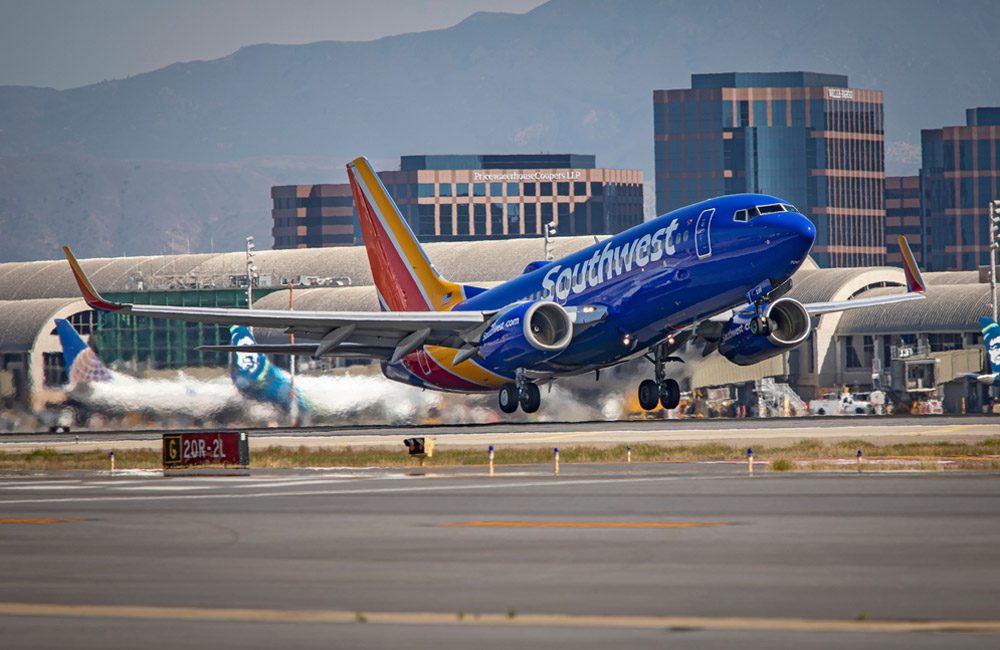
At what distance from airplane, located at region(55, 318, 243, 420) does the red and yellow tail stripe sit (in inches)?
524

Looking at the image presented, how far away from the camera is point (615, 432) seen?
70.5 m

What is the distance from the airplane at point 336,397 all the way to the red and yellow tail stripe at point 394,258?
11.0 meters

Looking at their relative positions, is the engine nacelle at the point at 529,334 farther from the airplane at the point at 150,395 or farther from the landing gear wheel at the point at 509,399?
the airplane at the point at 150,395

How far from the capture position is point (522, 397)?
57062 mm

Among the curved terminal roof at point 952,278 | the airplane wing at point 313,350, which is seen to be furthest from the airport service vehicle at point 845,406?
the airplane wing at point 313,350

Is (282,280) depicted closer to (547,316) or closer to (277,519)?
(547,316)

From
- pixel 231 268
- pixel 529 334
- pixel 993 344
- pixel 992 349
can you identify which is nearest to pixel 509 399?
pixel 529 334

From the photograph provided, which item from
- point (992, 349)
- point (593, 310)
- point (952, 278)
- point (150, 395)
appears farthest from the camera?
point (952, 278)

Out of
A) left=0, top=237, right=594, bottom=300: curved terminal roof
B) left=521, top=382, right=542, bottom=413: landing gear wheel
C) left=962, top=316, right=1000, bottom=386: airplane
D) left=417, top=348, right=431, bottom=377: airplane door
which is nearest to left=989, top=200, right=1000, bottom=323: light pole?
left=962, top=316, right=1000, bottom=386: airplane

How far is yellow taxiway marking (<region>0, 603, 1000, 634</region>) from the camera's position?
19.1 metres

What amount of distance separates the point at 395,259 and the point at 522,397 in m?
11.3

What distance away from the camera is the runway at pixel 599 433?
63875mm

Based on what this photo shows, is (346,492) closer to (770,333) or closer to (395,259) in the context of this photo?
(770,333)

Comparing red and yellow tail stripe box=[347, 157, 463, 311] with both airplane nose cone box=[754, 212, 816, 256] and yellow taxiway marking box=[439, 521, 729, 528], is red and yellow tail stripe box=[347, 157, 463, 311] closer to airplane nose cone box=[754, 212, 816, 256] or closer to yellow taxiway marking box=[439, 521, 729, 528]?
airplane nose cone box=[754, 212, 816, 256]
